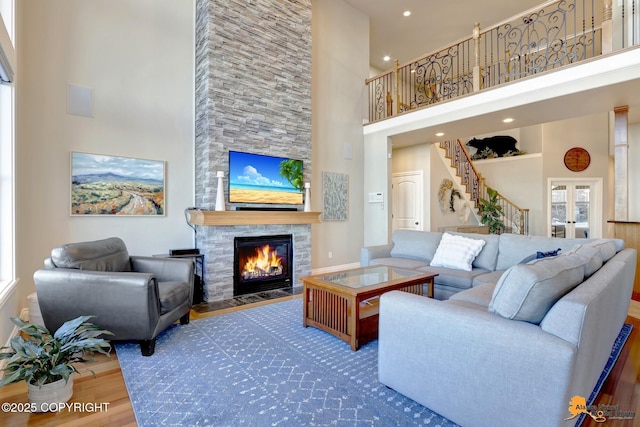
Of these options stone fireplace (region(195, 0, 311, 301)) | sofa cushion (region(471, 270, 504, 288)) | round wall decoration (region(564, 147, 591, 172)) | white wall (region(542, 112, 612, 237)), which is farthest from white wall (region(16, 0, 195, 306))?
round wall decoration (region(564, 147, 591, 172))

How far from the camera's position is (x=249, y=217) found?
14.3ft

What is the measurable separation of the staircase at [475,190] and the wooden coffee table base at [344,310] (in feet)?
18.5

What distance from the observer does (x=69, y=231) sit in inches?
143

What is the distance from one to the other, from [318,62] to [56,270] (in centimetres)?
518

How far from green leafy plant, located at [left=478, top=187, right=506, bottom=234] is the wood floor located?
565 cm

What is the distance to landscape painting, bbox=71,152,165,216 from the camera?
367 cm

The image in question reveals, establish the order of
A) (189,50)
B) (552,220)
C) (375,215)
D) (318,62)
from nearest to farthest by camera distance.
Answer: (189,50) → (318,62) → (375,215) → (552,220)

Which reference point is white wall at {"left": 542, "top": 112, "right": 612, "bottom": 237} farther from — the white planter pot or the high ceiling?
the white planter pot

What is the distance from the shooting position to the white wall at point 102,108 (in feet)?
11.2

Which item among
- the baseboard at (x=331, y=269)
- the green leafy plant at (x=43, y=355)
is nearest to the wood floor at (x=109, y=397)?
the green leafy plant at (x=43, y=355)

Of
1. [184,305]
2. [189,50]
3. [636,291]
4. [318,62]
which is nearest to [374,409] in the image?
[184,305]

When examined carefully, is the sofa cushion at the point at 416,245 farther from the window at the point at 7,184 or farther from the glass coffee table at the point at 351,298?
the window at the point at 7,184

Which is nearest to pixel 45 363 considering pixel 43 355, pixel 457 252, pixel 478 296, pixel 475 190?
pixel 43 355

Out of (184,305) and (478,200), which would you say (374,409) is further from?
(478,200)
